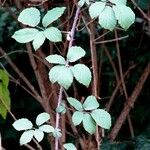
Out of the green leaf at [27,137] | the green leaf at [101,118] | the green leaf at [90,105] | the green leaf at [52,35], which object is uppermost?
the green leaf at [52,35]

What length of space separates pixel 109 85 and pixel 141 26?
0.31 meters

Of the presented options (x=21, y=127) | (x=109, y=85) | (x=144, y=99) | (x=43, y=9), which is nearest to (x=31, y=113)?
(x=109, y=85)

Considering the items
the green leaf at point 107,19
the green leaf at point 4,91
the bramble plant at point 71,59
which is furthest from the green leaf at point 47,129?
the green leaf at point 4,91

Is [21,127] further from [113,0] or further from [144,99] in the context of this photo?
[144,99]

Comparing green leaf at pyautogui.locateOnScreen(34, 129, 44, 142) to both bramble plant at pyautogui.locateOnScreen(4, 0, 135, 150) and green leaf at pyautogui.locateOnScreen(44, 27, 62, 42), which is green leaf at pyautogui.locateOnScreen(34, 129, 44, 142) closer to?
bramble plant at pyautogui.locateOnScreen(4, 0, 135, 150)

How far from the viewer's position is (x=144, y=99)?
81.6 inches

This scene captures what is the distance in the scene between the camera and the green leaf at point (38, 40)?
0.83 meters

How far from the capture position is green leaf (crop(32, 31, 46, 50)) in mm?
Result: 829

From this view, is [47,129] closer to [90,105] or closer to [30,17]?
[90,105]

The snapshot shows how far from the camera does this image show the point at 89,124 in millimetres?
849

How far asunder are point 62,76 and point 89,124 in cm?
13

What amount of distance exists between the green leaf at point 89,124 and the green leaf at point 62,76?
0.11 meters

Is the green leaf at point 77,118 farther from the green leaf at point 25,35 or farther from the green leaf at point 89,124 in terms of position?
the green leaf at point 25,35

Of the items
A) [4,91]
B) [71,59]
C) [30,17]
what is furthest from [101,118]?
[4,91]
